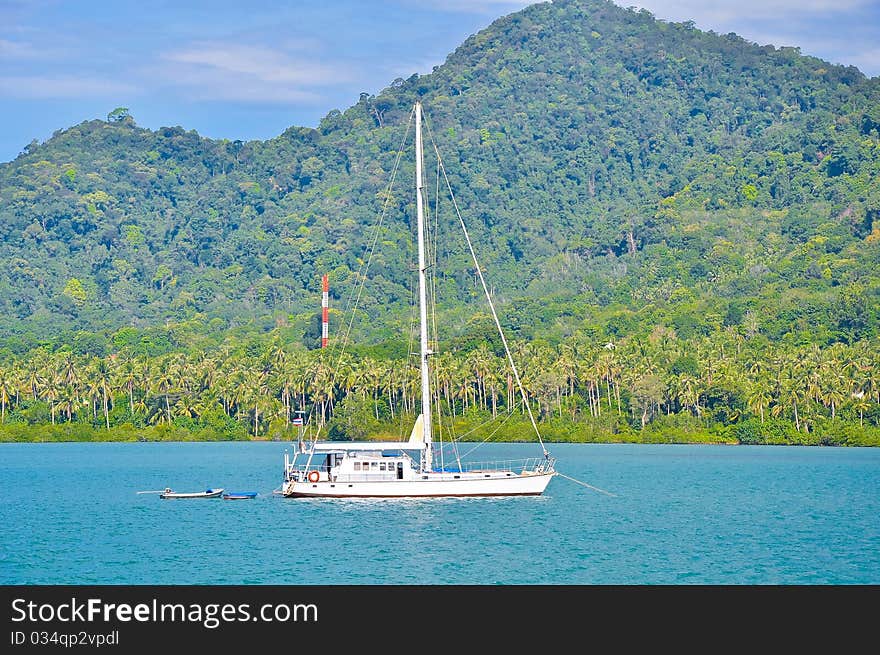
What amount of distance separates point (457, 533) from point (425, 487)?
6517 mm

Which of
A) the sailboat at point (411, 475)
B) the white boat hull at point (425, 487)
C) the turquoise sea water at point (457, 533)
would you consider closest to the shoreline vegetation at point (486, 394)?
the turquoise sea water at point (457, 533)

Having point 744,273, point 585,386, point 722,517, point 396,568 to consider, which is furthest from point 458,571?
point 744,273

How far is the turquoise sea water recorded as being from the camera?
1628 inches

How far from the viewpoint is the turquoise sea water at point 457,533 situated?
41.3 meters

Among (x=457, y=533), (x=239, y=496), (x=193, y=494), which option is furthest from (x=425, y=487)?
(x=193, y=494)

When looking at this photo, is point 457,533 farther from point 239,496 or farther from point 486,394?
point 486,394

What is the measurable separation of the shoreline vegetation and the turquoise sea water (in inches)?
1586

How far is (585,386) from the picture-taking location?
13325 cm

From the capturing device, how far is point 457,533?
160ft

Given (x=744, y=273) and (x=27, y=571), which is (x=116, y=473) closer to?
(x=27, y=571)

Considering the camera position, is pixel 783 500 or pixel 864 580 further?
pixel 783 500

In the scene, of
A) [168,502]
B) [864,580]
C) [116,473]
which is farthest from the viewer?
[116,473]
